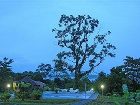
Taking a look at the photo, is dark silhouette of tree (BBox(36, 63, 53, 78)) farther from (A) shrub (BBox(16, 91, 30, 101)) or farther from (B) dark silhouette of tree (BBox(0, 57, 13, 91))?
(A) shrub (BBox(16, 91, 30, 101))

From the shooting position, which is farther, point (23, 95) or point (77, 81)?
point (77, 81)

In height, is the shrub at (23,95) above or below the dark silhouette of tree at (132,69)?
below

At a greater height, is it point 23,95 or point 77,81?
point 77,81

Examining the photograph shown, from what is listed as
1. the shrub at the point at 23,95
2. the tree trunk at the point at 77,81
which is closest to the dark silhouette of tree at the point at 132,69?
the tree trunk at the point at 77,81

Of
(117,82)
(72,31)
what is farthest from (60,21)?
(117,82)

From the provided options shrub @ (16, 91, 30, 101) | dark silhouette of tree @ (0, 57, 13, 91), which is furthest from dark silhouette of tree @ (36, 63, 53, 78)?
shrub @ (16, 91, 30, 101)

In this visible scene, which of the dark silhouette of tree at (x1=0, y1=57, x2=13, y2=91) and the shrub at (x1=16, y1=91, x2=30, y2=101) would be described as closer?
the shrub at (x1=16, y1=91, x2=30, y2=101)

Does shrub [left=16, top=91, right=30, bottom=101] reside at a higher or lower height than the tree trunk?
lower

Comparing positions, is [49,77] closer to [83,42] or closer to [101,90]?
[83,42]

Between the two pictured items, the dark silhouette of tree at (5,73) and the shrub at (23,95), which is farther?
the dark silhouette of tree at (5,73)

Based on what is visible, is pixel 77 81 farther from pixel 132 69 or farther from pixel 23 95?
pixel 23 95

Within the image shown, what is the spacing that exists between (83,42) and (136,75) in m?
9.02

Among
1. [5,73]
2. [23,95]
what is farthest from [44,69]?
[23,95]

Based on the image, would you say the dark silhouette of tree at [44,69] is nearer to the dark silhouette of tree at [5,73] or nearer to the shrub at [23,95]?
the dark silhouette of tree at [5,73]
